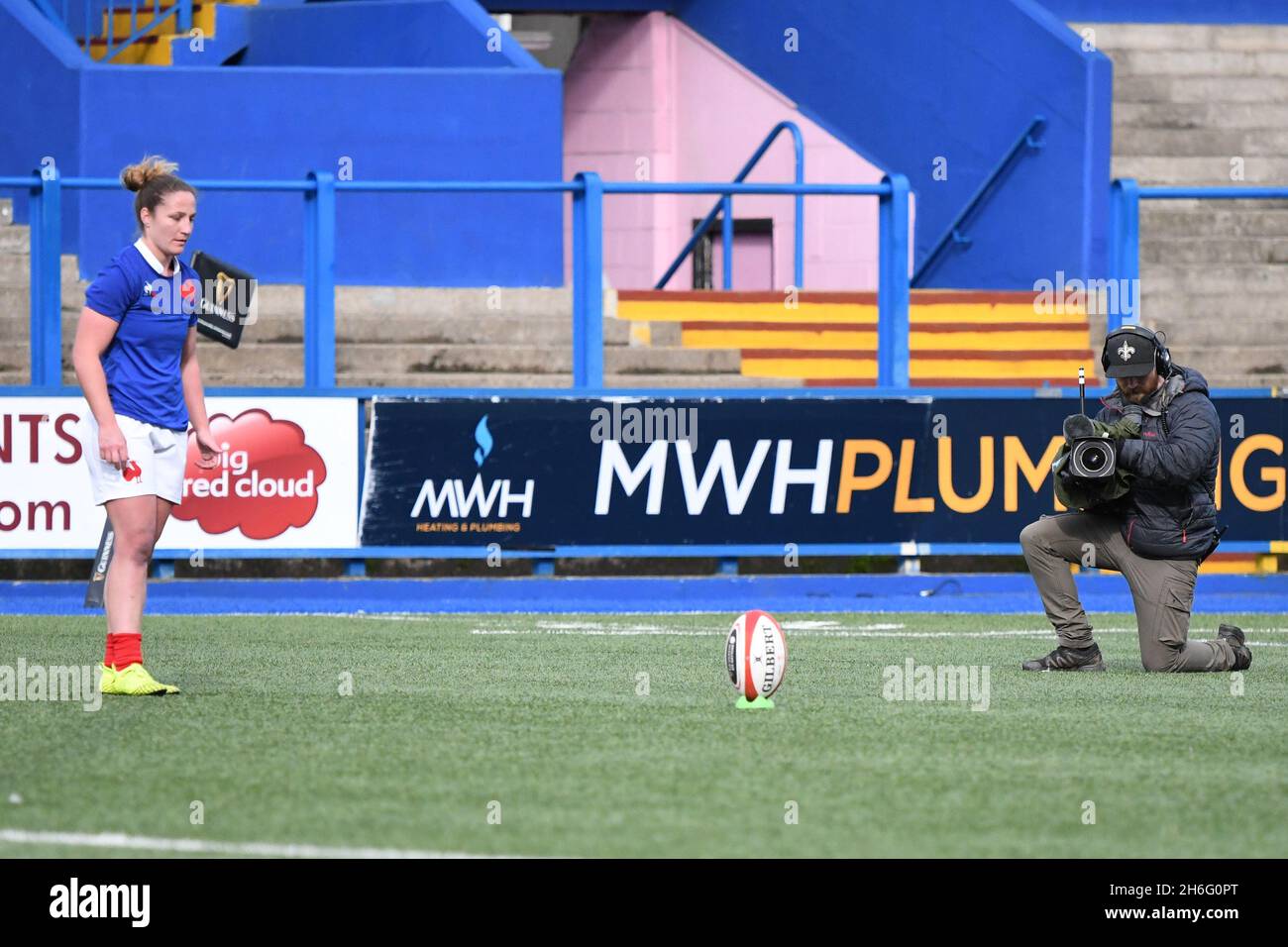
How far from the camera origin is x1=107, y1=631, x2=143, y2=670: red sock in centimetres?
834

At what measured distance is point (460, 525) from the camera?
1457cm

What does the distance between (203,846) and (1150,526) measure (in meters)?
5.40

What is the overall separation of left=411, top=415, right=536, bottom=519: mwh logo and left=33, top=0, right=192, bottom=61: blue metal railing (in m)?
6.76

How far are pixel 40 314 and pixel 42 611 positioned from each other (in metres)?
2.08

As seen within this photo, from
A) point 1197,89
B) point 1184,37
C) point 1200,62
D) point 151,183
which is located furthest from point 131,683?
point 1184,37

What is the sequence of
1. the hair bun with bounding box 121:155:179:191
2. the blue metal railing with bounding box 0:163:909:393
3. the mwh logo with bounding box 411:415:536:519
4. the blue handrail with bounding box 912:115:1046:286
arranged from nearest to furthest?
the hair bun with bounding box 121:155:179:191 → the blue metal railing with bounding box 0:163:909:393 → the mwh logo with bounding box 411:415:536:519 → the blue handrail with bounding box 912:115:1046:286

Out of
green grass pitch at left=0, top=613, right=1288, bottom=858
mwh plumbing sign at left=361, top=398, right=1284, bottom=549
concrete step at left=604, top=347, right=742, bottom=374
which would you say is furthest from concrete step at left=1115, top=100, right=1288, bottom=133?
green grass pitch at left=0, top=613, right=1288, bottom=858

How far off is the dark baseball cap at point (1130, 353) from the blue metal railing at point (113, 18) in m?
12.1

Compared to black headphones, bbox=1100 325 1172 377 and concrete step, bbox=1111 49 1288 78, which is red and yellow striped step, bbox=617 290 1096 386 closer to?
concrete step, bbox=1111 49 1288 78

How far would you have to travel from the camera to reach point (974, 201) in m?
19.9

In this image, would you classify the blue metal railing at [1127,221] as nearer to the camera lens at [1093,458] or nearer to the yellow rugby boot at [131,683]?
the camera lens at [1093,458]

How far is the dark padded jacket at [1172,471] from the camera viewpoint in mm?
9492

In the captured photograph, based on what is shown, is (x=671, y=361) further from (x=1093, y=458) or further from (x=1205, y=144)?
(x=1093, y=458)
